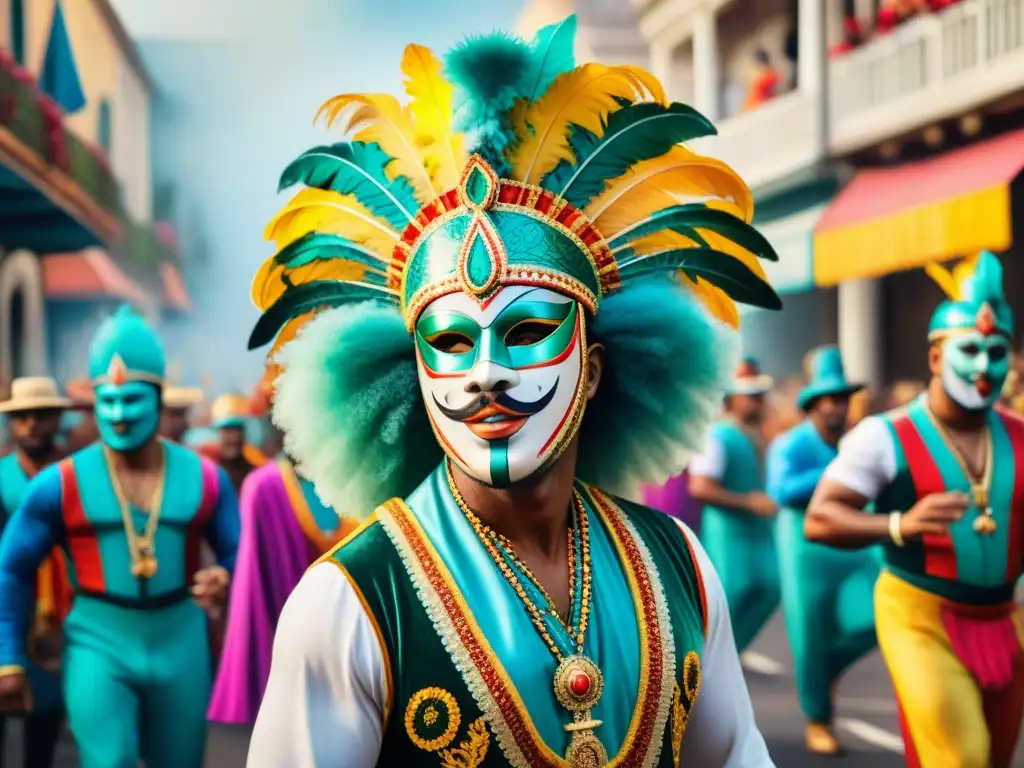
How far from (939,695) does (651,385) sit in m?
2.48

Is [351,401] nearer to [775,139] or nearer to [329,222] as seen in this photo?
[329,222]

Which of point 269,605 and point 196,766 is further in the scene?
point 269,605

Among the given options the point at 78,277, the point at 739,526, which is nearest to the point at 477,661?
the point at 739,526

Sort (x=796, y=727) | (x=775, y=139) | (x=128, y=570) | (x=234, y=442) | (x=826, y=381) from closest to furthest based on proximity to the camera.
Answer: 1. (x=128, y=570)
2. (x=796, y=727)
3. (x=826, y=381)
4. (x=234, y=442)
5. (x=775, y=139)

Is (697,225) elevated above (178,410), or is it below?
above

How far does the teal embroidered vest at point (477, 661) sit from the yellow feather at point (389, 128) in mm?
637

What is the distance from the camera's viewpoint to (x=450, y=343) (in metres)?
3.01

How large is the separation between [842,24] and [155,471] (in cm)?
1331

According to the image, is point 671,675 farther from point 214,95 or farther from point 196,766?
point 214,95

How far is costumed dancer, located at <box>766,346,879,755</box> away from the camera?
26.1 feet

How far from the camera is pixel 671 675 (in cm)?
293

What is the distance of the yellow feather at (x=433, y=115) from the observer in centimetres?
312

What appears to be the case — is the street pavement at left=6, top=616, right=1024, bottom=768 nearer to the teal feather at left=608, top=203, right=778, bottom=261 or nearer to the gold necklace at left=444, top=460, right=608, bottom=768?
the teal feather at left=608, top=203, right=778, bottom=261

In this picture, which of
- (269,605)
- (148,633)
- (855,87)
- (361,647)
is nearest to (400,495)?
(361,647)
